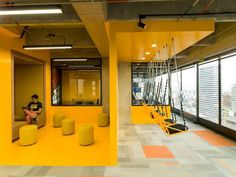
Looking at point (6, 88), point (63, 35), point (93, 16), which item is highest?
point (63, 35)

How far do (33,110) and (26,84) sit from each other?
1467mm

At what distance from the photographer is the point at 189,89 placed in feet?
31.2

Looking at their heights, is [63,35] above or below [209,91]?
above

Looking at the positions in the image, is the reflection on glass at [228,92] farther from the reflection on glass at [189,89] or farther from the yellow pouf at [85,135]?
the yellow pouf at [85,135]

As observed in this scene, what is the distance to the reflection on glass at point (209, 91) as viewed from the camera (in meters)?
6.85

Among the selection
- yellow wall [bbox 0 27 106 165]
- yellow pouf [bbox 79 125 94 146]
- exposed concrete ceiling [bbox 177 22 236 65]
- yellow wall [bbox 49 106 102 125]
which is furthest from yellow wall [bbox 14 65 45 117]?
exposed concrete ceiling [bbox 177 22 236 65]

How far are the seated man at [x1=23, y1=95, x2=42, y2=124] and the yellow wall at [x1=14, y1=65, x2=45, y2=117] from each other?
1.32 feet

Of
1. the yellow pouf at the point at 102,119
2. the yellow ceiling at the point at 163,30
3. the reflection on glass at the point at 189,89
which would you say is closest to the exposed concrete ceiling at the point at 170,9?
the yellow ceiling at the point at 163,30

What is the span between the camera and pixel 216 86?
22.4 feet

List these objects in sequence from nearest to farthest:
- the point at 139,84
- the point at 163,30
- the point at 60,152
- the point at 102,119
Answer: the point at 163,30
the point at 60,152
the point at 102,119
the point at 139,84

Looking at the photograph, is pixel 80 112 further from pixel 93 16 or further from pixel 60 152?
pixel 93 16

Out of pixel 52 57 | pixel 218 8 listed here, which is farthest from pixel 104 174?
pixel 52 57

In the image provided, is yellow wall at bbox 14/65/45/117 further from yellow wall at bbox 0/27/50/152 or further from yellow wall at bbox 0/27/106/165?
yellow wall at bbox 0/27/50/152

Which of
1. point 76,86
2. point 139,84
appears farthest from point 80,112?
point 139,84
